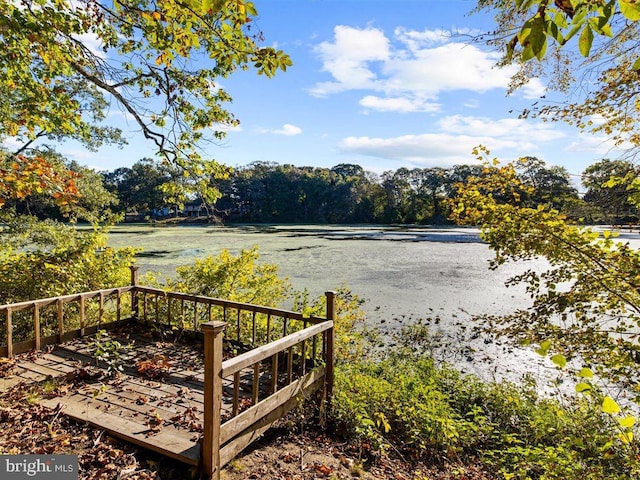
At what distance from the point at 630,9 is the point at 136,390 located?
3.78 metres

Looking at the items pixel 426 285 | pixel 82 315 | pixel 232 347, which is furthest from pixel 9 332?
pixel 426 285

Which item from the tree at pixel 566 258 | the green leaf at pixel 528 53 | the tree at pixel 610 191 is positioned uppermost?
the green leaf at pixel 528 53

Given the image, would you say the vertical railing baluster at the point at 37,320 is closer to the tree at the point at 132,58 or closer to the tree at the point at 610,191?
the tree at the point at 132,58

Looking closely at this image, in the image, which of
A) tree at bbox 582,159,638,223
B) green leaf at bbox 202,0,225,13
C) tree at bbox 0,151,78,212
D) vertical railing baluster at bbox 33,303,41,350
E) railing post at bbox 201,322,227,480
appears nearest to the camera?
green leaf at bbox 202,0,225,13

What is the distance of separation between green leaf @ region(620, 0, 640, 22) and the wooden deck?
284 cm

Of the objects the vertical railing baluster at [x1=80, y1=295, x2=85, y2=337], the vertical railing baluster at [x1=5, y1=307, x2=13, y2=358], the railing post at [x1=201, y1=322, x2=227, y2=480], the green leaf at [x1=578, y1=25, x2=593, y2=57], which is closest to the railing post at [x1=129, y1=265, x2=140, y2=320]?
the vertical railing baluster at [x1=80, y1=295, x2=85, y2=337]

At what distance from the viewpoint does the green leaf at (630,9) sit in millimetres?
887

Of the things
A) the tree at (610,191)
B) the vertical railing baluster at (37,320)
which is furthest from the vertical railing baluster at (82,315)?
the tree at (610,191)

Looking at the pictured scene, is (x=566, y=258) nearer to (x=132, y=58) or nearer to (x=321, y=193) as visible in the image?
(x=132, y=58)

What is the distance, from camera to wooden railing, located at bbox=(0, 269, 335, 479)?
2.30 meters

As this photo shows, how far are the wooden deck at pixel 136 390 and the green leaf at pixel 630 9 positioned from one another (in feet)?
9.33

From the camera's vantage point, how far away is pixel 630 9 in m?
0.89

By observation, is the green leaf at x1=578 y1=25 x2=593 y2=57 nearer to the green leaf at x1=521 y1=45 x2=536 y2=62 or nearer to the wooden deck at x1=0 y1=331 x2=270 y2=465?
the green leaf at x1=521 y1=45 x2=536 y2=62

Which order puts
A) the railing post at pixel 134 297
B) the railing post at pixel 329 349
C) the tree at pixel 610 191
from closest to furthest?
the tree at pixel 610 191
the railing post at pixel 329 349
the railing post at pixel 134 297
